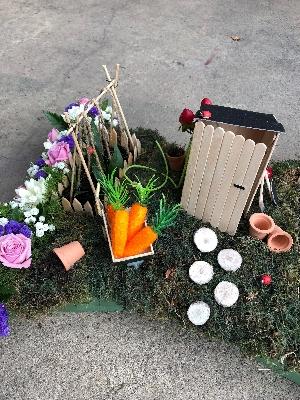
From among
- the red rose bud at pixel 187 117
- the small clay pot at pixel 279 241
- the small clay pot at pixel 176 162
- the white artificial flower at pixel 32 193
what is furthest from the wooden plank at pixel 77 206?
the small clay pot at pixel 279 241

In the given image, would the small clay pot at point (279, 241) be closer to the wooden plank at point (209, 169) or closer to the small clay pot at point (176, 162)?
the wooden plank at point (209, 169)

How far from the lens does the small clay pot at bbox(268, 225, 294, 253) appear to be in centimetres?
215

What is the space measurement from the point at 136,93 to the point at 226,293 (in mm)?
1721

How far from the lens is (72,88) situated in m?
3.28

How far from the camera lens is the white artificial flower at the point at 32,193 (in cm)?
218

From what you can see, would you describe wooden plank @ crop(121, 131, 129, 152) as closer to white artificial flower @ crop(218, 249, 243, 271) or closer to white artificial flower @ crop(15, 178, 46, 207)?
white artificial flower @ crop(15, 178, 46, 207)

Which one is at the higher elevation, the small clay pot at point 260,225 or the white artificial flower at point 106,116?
the white artificial flower at point 106,116

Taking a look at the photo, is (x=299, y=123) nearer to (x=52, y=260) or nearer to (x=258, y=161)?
(x=258, y=161)

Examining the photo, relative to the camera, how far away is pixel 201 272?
2094 mm

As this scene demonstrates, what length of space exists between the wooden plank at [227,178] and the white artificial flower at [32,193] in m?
0.81

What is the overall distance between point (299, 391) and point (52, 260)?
1.24 meters

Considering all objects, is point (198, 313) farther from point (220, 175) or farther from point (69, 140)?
point (69, 140)

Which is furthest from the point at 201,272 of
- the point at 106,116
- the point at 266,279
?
the point at 106,116

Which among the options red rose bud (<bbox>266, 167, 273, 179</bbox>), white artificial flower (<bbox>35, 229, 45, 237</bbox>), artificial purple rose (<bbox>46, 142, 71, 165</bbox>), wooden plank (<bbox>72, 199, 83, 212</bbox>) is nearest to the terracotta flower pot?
white artificial flower (<bbox>35, 229, 45, 237</bbox>)
